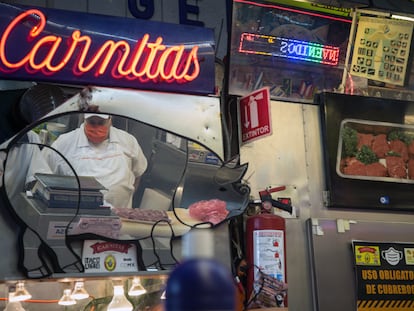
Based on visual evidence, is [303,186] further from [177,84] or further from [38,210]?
[38,210]

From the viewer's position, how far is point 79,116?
4039 millimetres

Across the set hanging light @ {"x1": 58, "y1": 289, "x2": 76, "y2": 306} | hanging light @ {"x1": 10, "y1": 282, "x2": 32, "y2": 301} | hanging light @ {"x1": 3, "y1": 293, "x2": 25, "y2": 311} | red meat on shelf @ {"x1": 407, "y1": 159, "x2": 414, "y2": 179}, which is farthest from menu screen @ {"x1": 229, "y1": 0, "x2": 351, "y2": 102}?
hanging light @ {"x1": 3, "y1": 293, "x2": 25, "y2": 311}

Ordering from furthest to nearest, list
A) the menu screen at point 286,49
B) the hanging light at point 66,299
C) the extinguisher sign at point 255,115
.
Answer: the menu screen at point 286,49
the extinguisher sign at point 255,115
the hanging light at point 66,299

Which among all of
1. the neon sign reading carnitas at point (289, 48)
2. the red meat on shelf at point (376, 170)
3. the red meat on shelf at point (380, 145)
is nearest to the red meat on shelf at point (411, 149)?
the red meat on shelf at point (380, 145)

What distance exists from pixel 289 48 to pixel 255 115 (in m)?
0.91

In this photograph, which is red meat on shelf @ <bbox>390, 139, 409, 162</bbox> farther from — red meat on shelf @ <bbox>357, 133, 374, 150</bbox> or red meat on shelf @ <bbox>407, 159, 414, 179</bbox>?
red meat on shelf @ <bbox>357, 133, 374, 150</bbox>

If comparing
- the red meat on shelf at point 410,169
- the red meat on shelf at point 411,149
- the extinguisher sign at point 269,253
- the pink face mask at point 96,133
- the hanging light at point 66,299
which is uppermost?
the pink face mask at point 96,133

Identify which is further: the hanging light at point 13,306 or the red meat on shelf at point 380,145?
the red meat on shelf at point 380,145

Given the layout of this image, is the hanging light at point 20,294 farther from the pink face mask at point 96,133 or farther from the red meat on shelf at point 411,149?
the red meat on shelf at point 411,149

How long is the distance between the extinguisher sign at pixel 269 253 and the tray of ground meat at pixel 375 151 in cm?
112

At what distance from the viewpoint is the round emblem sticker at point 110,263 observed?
3779mm

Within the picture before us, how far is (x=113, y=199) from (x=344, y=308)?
2302 millimetres

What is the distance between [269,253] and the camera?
13.5 feet

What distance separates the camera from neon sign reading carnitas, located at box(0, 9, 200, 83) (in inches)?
160
